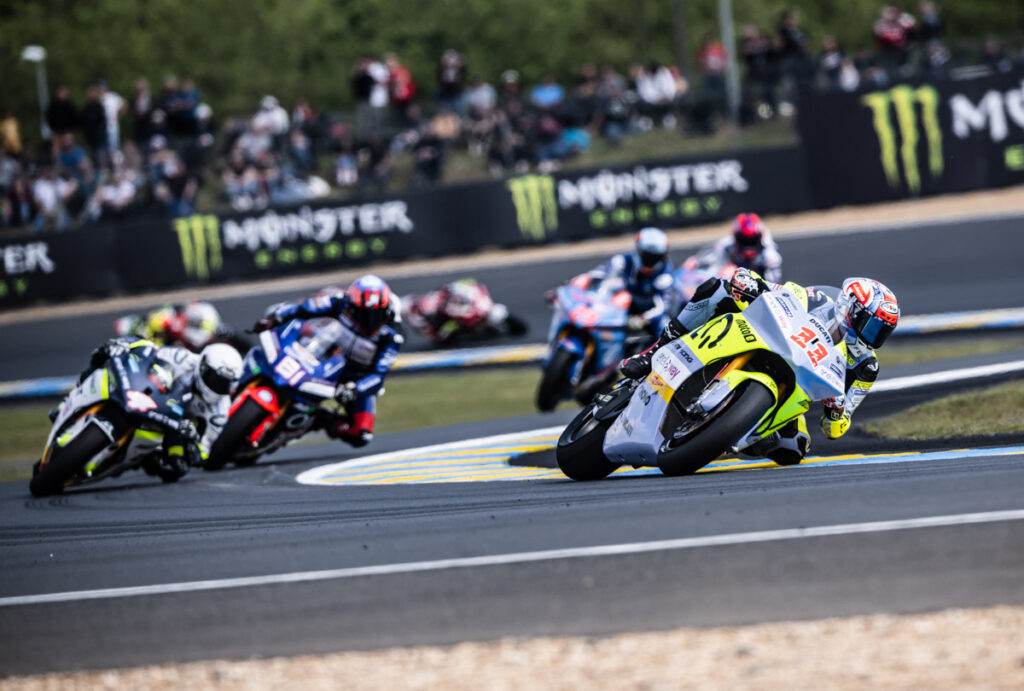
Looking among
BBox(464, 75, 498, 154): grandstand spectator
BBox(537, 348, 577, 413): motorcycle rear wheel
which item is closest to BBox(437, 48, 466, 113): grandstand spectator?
BBox(464, 75, 498, 154): grandstand spectator

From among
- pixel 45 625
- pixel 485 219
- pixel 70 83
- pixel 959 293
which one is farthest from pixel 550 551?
pixel 70 83


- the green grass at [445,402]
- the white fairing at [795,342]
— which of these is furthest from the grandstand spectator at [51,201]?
the white fairing at [795,342]

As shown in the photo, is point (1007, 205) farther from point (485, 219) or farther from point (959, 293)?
point (485, 219)

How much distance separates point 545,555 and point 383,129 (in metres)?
22.2

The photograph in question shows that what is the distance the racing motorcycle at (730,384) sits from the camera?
310 inches

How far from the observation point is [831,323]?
27.6ft

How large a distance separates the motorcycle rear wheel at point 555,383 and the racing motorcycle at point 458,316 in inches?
247

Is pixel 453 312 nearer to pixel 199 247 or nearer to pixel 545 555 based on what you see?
pixel 199 247

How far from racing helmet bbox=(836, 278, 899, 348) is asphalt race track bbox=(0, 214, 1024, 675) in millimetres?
850

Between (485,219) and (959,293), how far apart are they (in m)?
9.20

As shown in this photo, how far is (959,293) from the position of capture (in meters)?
19.9

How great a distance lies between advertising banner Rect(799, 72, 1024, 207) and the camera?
24.3 meters

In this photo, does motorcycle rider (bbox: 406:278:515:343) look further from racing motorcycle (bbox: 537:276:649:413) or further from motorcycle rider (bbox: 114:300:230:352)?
racing motorcycle (bbox: 537:276:649:413)

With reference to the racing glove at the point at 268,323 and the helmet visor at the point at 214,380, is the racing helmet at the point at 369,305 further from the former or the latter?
the helmet visor at the point at 214,380
